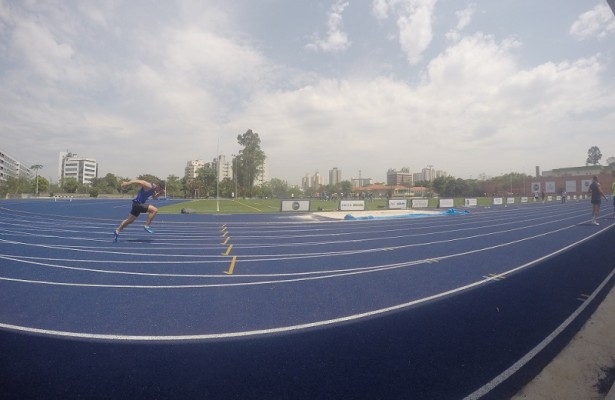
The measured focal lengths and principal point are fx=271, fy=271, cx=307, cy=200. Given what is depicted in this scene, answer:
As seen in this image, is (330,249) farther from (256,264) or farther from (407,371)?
(407,371)

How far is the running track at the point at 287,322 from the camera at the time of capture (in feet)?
7.40

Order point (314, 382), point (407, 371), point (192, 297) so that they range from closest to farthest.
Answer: point (314, 382) → point (407, 371) → point (192, 297)

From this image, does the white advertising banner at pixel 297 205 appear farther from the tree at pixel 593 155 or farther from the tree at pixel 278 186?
the tree at pixel 593 155

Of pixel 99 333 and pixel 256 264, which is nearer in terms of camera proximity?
pixel 99 333

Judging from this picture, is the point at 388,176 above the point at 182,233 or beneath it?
above

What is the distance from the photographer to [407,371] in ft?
7.87

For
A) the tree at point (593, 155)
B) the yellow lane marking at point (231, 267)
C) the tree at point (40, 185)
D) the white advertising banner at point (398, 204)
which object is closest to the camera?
the yellow lane marking at point (231, 267)

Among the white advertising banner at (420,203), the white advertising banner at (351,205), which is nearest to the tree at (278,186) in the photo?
the white advertising banner at (420,203)

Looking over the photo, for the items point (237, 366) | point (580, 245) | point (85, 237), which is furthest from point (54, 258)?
point (580, 245)

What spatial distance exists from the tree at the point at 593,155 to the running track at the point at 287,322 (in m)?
139

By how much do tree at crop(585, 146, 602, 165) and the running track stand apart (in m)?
139

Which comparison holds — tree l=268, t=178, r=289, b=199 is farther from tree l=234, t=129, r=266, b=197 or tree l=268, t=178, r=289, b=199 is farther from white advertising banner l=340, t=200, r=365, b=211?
white advertising banner l=340, t=200, r=365, b=211

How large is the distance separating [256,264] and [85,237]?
7755 mm

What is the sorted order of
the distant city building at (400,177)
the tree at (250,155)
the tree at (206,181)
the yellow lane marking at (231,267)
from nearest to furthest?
1. the yellow lane marking at (231,267)
2. the tree at (250,155)
3. the tree at (206,181)
4. the distant city building at (400,177)
